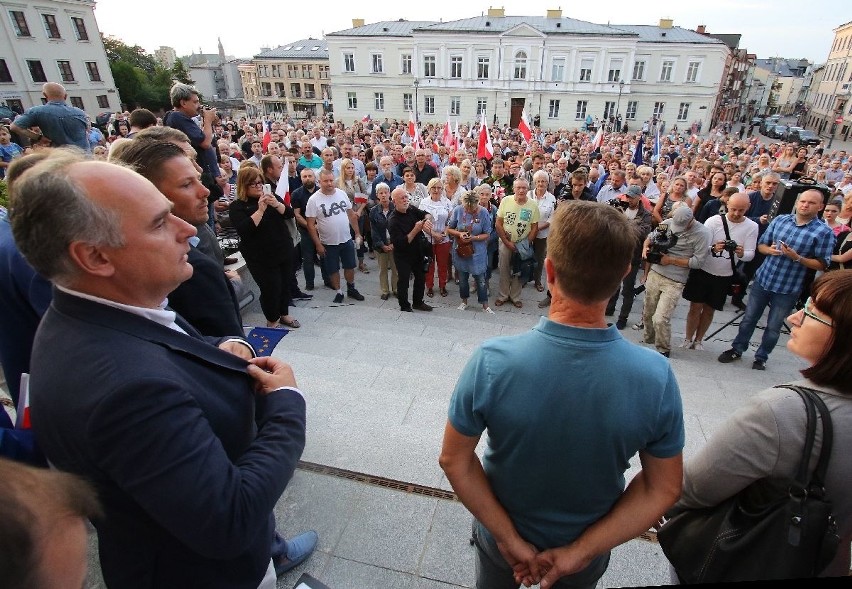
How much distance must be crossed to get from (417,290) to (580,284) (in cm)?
542

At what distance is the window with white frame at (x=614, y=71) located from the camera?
39.5 metres

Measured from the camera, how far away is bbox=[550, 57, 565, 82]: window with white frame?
132ft

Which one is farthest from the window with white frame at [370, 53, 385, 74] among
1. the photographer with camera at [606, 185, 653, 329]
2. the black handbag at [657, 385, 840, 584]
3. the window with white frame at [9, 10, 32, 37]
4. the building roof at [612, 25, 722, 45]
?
the black handbag at [657, 385, 840, 584]

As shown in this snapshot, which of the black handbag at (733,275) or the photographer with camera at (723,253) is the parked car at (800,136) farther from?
the photographer with camera at (723,253)

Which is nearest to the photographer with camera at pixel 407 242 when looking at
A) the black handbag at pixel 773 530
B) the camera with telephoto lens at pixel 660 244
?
the camera with telephoto lens at pixel 660 244

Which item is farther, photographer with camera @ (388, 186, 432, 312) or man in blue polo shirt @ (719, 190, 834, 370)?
photographer with camera @ (388, 186, 432, 312)

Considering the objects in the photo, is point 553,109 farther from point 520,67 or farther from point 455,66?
point 455,66

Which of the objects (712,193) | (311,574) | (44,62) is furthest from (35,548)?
(44,62)

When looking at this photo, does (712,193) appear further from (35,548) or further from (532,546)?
(35,548)

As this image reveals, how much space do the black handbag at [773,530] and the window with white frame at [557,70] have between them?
45.5 metres

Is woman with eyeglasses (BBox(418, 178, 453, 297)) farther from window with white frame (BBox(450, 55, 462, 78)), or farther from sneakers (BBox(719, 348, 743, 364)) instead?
window with white frame (BBox(450, 55, 462, 78))

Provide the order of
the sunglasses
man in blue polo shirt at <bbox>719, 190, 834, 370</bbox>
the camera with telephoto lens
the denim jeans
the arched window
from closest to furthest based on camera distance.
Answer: the sunglasses < the denim jeans < man in blue polo shirt at <bbox>719, 190, 834, 370</bbox> < the camera with telephoto lens < the arched window

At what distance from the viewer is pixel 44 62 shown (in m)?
32.8

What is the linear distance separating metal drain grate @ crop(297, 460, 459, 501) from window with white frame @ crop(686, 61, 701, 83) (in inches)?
1970
